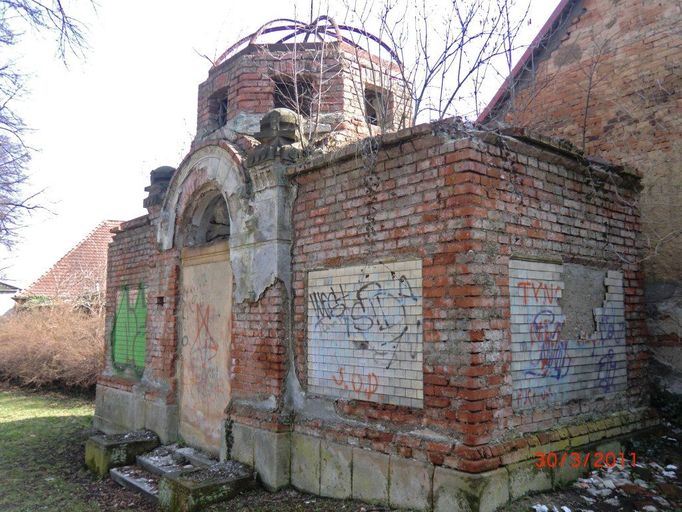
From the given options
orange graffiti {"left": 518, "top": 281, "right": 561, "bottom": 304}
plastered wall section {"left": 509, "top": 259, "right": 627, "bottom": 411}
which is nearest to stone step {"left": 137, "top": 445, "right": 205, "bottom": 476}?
plastered wall section {"left": 509, "top": 259, "right": 627, "bottom": 411}

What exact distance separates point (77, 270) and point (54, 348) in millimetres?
9164

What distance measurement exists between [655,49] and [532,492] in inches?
222

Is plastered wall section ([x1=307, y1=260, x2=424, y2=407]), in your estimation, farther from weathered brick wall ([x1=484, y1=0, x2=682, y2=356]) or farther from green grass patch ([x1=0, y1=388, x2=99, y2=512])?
green grass patch ([x1=0, y1=388, x2=99, y2=512])

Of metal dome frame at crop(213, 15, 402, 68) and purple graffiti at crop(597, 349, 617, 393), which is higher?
metal dome frame at crop(213, 15, 402, 68)

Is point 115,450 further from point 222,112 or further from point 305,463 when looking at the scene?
point 222,112

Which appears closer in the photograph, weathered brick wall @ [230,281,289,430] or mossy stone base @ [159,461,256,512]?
mossy stone base @ [159,461,256,512]

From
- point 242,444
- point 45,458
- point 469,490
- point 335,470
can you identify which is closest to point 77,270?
point 45,458

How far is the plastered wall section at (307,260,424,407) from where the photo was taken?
14.8 ft

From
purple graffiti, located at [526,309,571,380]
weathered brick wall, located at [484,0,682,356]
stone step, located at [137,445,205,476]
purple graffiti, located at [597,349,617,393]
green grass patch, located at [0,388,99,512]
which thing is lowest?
green grass patch, located at [0,388,99,512]

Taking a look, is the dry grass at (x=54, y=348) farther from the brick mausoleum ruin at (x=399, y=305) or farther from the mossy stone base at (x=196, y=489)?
the mossy stone base at (x=196, y=489)

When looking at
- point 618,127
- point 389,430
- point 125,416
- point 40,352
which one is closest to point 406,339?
point 389,430

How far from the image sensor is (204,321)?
23.5 feet

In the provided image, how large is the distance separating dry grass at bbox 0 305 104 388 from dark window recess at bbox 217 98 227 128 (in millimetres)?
7619
